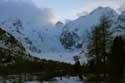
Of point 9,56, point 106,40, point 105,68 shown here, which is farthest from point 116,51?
point 9,56

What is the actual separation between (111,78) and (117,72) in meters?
0.97

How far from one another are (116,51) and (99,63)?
2117cm

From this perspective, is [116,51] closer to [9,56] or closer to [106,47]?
[106,47]

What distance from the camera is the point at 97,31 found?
6181 centimetres

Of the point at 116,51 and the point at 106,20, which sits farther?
the point at 106,20

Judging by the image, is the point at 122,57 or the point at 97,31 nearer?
the point at 122,57

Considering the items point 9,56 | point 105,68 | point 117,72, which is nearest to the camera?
point 117,72

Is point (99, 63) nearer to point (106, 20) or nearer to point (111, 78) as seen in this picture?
point (106, 20)

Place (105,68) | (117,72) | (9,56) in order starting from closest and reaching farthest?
(117,72) → (105,68) → (9,56)

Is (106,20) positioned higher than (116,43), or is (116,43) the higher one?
(106,20)

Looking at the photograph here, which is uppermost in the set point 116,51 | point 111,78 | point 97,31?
point 97,31

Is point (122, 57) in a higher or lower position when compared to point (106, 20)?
lower

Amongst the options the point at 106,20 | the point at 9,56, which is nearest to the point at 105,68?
the point at 106,20

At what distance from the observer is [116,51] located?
41.9 meters
